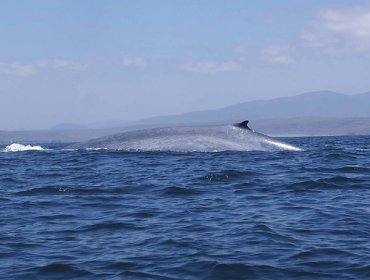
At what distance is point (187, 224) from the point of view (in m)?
12.0

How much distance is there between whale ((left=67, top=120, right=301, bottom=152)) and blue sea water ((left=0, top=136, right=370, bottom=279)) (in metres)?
6.73

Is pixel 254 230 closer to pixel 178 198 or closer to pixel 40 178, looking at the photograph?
pixel 178 198

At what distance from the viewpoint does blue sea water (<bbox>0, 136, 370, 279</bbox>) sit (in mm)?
9117

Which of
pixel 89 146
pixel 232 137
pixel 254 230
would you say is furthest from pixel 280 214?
pixel 89 146

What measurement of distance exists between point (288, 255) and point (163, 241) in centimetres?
225

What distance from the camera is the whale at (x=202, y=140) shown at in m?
28.5

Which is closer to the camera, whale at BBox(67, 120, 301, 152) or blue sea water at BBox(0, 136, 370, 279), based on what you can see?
blue sea water at BBox(0, 136, 370, 279)

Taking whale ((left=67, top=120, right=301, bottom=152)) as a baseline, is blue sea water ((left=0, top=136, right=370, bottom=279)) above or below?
below

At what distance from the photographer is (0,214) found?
13289 millimetres

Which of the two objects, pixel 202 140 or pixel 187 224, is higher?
pixel 202 140

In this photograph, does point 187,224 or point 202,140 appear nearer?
point 187,224

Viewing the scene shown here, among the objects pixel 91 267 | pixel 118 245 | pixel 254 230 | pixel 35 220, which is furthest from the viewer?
pixel 35 220

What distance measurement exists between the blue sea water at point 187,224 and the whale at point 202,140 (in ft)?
22.1

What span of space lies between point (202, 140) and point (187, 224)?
673 inches
